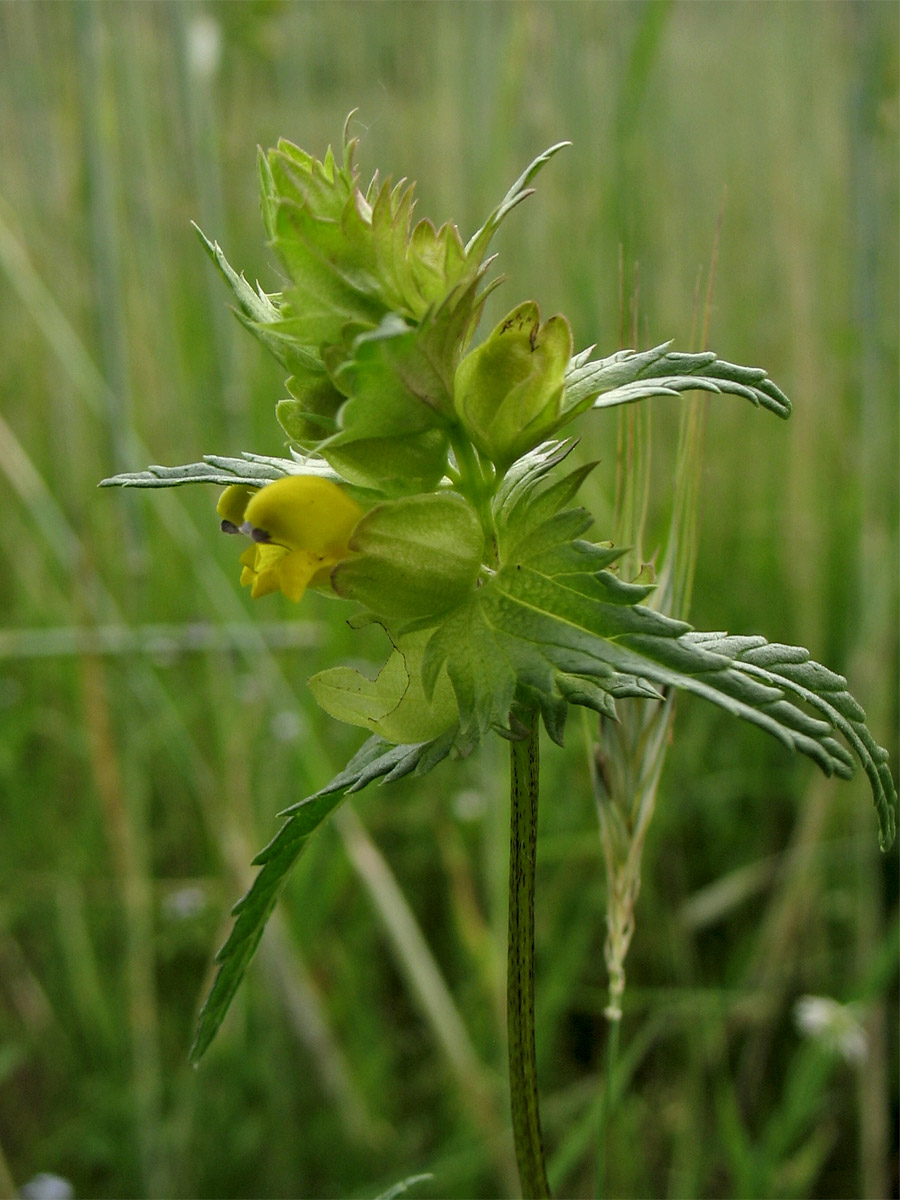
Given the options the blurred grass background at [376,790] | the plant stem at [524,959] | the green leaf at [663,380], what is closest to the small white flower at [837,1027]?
the blurred grass background at [376,790]

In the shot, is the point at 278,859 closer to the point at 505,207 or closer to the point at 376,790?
the point at 505,207

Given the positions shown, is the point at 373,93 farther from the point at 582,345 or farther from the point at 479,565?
the point at 479,565

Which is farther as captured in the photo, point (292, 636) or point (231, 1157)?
point (292, 636)

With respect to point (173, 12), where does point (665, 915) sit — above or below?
below

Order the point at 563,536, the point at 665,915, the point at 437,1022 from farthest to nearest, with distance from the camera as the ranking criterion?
the point at 665,915
the point at 437,1022
the point at 563,536

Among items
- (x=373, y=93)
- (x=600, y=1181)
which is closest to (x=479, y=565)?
(x=600, y=1181)
